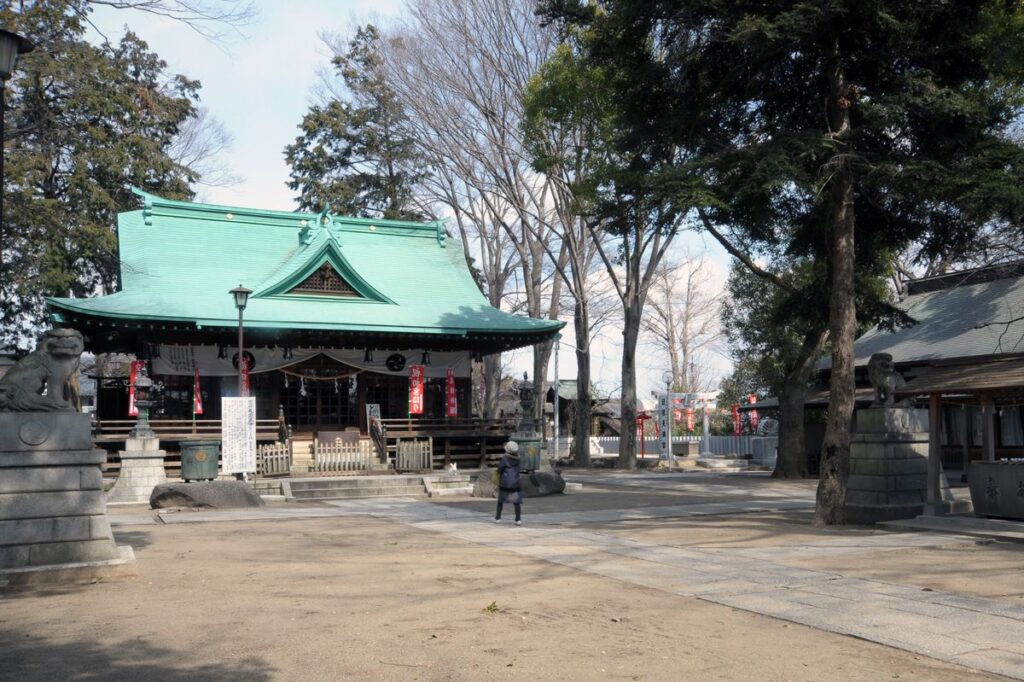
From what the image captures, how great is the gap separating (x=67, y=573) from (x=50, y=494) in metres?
0.87

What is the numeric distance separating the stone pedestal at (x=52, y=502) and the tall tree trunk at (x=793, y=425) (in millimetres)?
20542

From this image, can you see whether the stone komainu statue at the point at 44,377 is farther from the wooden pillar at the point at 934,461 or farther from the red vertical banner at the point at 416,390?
the red vertical banner at the point at 416,390

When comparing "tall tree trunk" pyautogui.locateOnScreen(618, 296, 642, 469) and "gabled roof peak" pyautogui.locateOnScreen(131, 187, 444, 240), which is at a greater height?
"gabled roof peak" pyautogui.locateOnScreen(131, 187, 444, 240)

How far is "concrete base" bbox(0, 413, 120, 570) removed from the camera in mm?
9523

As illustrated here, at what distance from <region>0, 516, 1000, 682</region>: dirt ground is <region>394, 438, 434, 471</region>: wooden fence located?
14.5 m

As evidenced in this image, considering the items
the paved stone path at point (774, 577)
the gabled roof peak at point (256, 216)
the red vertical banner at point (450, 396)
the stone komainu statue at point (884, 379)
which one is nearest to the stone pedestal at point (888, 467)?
the stone komainu statue at point (884, 379)

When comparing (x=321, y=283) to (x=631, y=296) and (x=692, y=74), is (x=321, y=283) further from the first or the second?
(x=692, y=74)

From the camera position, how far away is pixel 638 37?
53.4ft

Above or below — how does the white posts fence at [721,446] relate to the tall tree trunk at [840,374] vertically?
below

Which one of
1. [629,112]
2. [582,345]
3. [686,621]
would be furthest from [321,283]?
[686,621]

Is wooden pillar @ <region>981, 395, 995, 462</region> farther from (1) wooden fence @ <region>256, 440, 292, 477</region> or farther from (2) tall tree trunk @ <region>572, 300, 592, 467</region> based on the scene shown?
(2) tall tree trunk @ <region>572, 300, 592, 467</region>

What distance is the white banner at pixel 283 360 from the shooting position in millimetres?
26688

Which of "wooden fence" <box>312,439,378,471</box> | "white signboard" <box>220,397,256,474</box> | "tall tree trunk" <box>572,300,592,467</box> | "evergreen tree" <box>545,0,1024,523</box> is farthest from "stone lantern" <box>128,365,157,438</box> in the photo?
"tall tree trunk" <box>572,300,592,467</box>

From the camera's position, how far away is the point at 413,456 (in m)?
26.0
